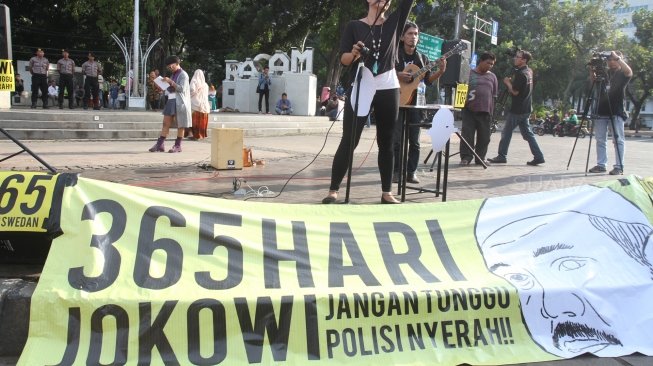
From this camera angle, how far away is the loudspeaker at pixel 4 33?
4938 mm

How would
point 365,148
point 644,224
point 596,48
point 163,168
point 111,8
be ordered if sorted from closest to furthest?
point 644,224
point 163,168
point 365,148
point 111,8
point 596,48

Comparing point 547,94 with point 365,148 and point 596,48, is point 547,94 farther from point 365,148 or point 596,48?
point 365,148

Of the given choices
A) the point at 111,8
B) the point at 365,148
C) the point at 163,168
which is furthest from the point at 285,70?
the point at 163,168

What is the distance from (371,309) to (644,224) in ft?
6.62

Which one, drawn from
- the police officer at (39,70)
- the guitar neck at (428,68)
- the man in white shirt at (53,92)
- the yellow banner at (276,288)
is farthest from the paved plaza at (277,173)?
the man in white shirt at (53,92)

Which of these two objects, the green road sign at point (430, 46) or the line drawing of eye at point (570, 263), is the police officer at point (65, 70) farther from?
the line drawing of eye at point (570, 263)

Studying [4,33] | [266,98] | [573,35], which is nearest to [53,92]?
[266,98]

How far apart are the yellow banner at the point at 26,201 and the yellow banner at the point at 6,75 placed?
9.08ft

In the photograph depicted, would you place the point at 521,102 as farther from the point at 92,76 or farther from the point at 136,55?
the point at 136,55

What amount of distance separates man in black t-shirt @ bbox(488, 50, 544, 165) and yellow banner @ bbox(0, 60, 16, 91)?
23.4 feet

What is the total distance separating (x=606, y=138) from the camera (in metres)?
8.56

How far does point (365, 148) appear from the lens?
483 inches

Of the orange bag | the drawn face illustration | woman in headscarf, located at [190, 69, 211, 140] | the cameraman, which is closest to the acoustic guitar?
the orange bag

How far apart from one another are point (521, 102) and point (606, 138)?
147 cm
